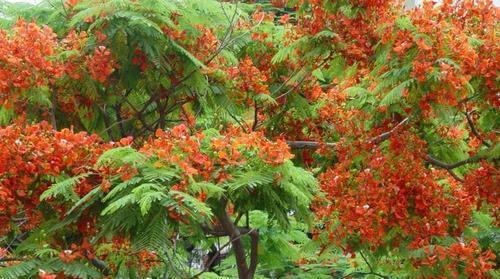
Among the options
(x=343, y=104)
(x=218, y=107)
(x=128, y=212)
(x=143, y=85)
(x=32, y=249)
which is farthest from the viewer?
(x=343, y=104)

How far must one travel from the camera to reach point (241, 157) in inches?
151

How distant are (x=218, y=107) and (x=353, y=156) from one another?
1.01 metres

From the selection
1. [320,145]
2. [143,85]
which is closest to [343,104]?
[320,145]

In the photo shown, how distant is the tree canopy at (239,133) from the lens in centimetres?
379

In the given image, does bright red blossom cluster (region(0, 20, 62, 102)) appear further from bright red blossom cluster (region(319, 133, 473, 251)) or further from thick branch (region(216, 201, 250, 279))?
bright red blossom cluster (region(319, 133, 473, 251))

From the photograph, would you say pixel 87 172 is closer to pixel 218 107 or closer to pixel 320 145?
pixel 218 107

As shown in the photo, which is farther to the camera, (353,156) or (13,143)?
(353,156)

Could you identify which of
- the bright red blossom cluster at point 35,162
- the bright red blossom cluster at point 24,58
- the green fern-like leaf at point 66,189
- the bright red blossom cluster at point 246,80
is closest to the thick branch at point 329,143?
the bright red blossom cluster at point 246,80

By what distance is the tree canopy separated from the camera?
379cm

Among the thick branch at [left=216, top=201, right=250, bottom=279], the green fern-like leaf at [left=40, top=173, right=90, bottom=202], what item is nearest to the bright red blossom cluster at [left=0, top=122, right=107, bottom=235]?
the green fern-like leaf at [left=40, top=173, right=90, bottom=202]

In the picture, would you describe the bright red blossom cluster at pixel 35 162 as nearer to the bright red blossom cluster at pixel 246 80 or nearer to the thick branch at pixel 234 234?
the thick branch at pixel 234 234

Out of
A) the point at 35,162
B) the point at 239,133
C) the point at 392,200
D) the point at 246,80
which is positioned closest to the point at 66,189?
the point at 35,162

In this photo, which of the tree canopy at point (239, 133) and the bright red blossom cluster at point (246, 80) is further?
the bright red blossom cluster at point (246, 80)

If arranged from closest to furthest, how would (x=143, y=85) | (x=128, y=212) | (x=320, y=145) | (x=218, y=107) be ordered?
(x=128, y=212) < (x=143, y=85) < (x=218, y=107) < (x=320, y=145)
